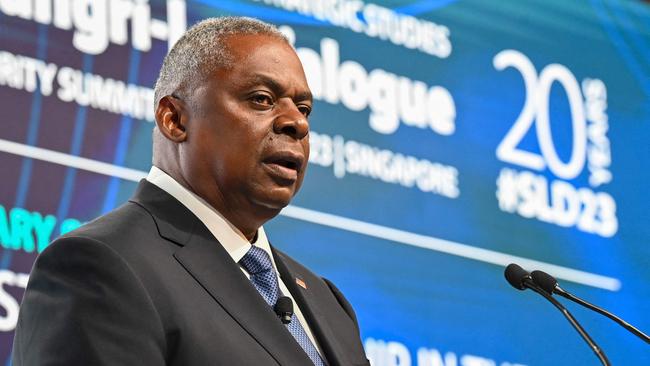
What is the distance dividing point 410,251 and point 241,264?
6.34ft

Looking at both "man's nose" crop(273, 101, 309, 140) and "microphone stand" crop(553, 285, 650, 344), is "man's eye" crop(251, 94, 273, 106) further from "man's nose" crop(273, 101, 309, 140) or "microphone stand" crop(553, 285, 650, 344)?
"microphone stand" crop(553, 285, 650, 344)

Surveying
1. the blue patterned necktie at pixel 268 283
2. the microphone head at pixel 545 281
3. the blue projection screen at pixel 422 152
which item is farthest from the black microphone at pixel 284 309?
the blue projection screen at pixel 422 152

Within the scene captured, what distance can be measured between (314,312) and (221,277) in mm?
339

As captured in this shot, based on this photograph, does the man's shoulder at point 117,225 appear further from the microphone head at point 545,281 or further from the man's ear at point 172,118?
the microphone head at point 545,281

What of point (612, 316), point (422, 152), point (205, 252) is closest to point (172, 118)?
point (205, 252)

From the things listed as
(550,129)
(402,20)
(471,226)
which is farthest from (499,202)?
(402,20)

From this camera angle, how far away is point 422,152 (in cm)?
442

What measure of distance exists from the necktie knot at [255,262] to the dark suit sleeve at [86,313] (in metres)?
0.39

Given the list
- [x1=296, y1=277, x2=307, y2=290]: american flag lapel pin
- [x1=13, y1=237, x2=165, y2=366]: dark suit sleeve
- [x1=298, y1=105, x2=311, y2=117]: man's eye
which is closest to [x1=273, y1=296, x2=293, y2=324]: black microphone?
[x1=296, y1=277, x2=307, y2=290]: american flag lapel pin

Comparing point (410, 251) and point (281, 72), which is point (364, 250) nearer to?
point (410, 251)

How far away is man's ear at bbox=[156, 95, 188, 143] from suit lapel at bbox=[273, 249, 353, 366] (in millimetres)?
379

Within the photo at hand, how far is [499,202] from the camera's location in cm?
459

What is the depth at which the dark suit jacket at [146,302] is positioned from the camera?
1987mm

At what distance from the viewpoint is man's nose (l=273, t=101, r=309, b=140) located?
2463mm
